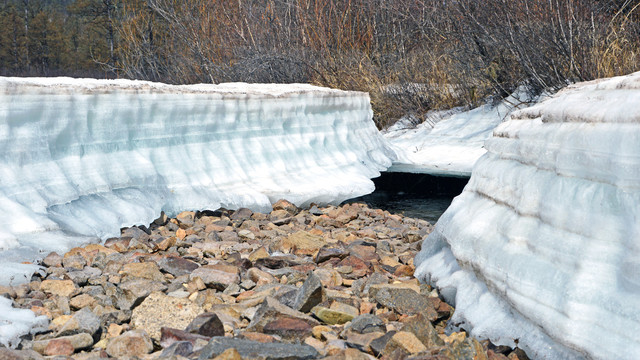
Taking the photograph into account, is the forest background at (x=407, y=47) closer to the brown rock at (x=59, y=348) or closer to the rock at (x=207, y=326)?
the rock at (x=207, y=326)

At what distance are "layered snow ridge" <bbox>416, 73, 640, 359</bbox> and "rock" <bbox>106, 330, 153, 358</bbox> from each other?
1.23m

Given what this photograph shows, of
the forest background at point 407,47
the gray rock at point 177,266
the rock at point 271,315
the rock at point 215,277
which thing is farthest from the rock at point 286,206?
the forest background at point 407,47

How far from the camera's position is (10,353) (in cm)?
200

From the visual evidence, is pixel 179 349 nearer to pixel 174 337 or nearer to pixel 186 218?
pixel 174 337

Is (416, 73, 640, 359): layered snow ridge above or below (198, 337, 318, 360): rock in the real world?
above

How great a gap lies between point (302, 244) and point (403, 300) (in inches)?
49.1

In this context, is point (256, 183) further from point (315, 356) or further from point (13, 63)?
point (13, 63)

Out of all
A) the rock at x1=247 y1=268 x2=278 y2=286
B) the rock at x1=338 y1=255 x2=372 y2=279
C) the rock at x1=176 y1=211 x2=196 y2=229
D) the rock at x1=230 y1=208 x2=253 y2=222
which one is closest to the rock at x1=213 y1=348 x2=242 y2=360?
the rock at x1=247 y1=268 x2=278 y2=286

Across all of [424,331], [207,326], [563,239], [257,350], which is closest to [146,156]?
[207,326]

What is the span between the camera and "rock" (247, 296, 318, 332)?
2.37 m

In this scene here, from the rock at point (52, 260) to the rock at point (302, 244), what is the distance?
131cm

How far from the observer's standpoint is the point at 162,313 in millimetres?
2535

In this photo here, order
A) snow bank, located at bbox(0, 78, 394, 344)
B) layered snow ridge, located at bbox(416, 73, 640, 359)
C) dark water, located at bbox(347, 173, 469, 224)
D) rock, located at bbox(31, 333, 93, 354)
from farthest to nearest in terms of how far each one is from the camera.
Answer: dark water, located at bbox(347, 173, 469, 224) → snow bank, located at bbox(0, 78, 394, 344) → rock, located at bbox(31, 333, 93, 354) → layered snow ridge, located at bbox(416, 73, 640, 359)

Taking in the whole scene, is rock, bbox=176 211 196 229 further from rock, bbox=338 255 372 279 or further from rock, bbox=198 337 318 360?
rock, bbox=198 337 318 360
